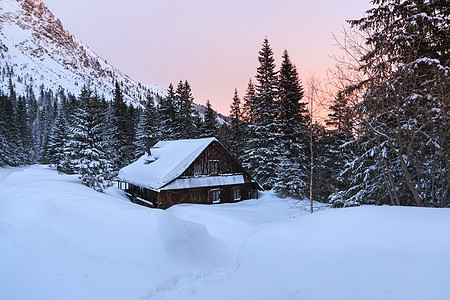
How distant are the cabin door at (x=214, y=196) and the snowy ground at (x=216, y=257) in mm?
12836

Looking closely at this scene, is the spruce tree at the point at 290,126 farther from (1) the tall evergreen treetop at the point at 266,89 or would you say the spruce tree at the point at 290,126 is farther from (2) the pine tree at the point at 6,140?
(2) the pine tree at the point at 6,140

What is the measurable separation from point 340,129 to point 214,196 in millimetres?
14179

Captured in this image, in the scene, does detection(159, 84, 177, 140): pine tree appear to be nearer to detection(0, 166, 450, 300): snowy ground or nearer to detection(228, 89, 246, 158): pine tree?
detection(228, 89, 246, 158): pine tree

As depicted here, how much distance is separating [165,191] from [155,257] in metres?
13.7

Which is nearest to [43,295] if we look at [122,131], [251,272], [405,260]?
[251,272]

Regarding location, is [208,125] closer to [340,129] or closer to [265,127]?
[265,127]

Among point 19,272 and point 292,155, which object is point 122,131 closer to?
point 292,155

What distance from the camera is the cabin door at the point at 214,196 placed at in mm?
23091

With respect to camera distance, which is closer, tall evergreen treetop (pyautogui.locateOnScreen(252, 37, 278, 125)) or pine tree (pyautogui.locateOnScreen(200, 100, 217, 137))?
tall evergreen treetop (pyautogui.locateOnScreen(252, 37, 278, 125))

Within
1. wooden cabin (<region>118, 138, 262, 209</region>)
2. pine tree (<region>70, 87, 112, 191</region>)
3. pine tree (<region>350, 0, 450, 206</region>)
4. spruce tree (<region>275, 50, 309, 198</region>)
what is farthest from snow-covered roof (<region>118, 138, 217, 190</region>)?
pine tree (<region>350, 0, 450, 206</region>)

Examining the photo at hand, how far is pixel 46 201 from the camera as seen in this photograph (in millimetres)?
11445

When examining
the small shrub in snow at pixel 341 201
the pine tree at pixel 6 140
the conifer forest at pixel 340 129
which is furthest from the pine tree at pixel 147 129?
the small shrub in snow at pixel 341 201

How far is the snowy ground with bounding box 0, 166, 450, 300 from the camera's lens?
14.4 feet

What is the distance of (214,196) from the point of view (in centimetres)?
2348
